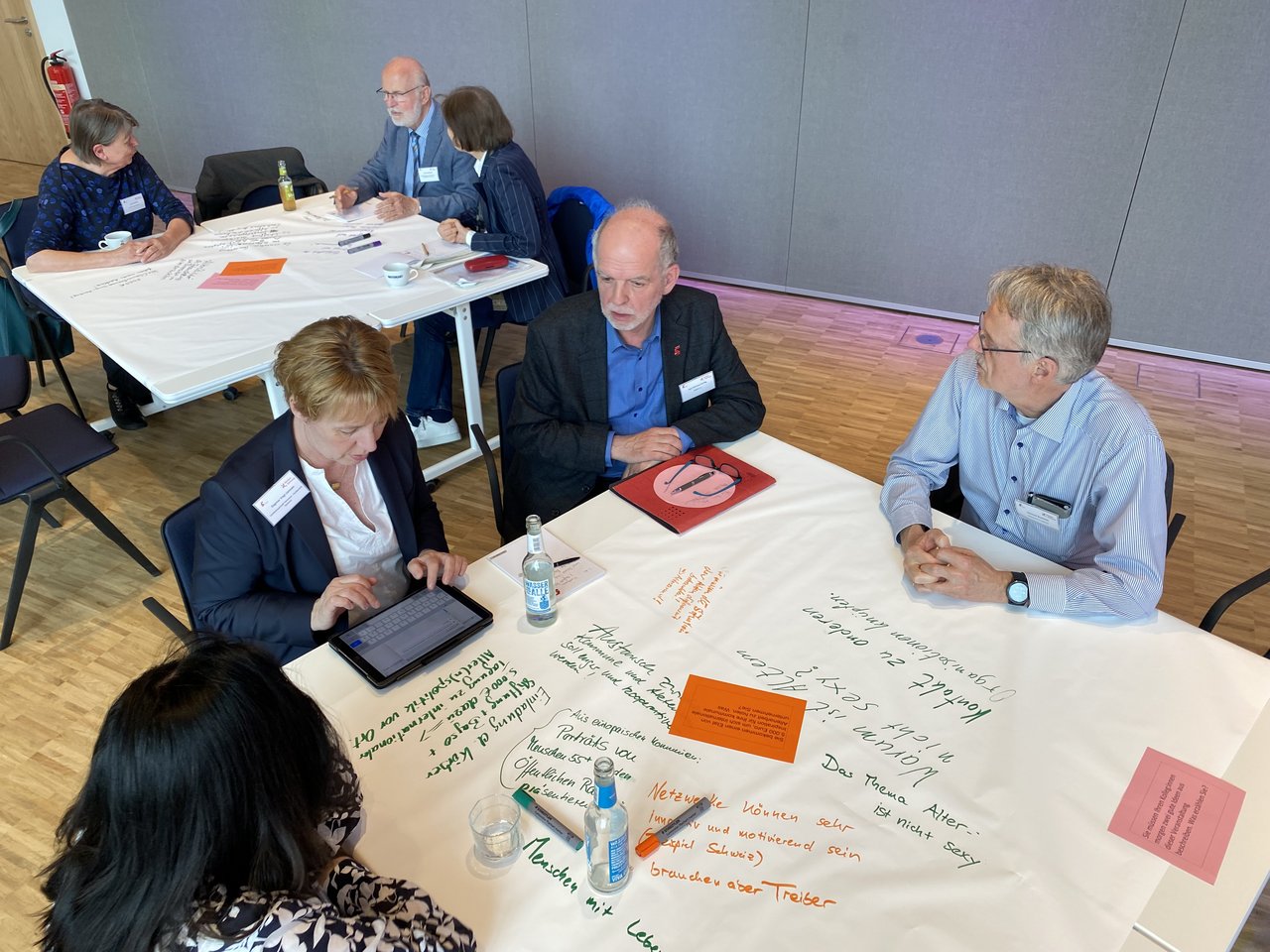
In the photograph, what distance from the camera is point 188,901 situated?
41.6 inches

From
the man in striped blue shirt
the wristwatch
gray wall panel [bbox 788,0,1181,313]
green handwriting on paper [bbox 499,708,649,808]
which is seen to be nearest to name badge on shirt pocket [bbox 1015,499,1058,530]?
the man in striped blue shirt

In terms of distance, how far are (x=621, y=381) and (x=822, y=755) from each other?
4.54ft

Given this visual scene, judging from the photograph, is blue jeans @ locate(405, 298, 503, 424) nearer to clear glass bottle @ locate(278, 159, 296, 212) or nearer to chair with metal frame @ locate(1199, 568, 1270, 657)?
clear glass bottle @ locate(278, 159, 296, 212)

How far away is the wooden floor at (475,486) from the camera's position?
2547 mm

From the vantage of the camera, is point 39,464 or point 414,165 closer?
point 39,464

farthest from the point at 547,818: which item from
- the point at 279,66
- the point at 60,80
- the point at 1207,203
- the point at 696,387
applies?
the point at 60,80

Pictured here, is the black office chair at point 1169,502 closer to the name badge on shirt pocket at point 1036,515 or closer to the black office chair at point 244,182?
the name badge on shirt pocket at point 1036,515

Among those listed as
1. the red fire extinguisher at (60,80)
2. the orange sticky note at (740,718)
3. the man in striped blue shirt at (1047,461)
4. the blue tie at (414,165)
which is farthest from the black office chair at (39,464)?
the red fire extinguisher at (60,80)

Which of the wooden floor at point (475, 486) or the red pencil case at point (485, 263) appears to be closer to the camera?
the wooden floor at point (475, 486)

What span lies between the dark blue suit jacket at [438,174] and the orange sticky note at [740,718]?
3099 mm

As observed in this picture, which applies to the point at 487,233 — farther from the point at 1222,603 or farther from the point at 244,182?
the point at 1222,603

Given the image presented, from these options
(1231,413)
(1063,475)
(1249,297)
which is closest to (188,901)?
(1063,475)

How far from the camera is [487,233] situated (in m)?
3.66

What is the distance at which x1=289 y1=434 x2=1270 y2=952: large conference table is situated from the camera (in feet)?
4.01
